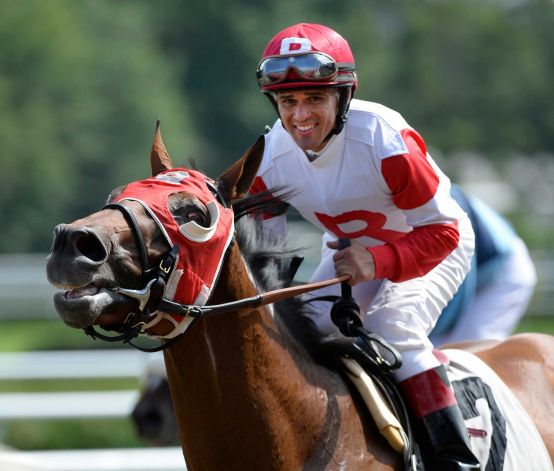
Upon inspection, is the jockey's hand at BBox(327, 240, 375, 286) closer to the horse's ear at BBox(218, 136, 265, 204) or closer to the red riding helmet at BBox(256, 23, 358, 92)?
the horse's ear at BBox(218, 136, 265, 204)

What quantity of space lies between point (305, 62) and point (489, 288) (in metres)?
3.27

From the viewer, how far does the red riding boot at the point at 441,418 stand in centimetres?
427

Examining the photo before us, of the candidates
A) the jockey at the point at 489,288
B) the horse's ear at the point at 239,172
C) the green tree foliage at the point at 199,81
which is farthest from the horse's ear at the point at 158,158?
the green tree foliage at the point at 199,81

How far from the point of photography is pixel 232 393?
390 centimetres

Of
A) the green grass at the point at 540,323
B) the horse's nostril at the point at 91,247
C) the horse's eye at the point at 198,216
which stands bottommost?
the green grass at the point at 540,323

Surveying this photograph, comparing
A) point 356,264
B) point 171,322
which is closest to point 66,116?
point 356,264

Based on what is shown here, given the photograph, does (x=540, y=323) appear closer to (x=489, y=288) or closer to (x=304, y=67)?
(x=489, y=288)

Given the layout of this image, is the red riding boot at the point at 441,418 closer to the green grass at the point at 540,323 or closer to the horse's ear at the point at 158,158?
the horse's ear at the point at 158,158

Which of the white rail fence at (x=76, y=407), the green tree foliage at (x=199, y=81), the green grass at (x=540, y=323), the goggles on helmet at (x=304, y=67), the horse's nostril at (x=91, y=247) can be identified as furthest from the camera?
the green tree foliage at (x=199, y=81)

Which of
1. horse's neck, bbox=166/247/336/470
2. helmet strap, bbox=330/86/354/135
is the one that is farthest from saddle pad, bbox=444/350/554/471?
helmet strap, bbox=330/86/354/135

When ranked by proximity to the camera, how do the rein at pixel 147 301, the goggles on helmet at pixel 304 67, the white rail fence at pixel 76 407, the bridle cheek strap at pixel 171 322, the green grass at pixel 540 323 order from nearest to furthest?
the rein at pixel 147 301, the bridle cheek strap at pixel 171 322, the goggles on helmet at pixel 304 67, the white rail fence at pixel 76 407, the green grass at pixel 540 323

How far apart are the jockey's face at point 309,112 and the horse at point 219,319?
40 centimetres

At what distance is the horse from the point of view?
354 centimetres

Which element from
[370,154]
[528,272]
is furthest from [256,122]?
[370,154]
